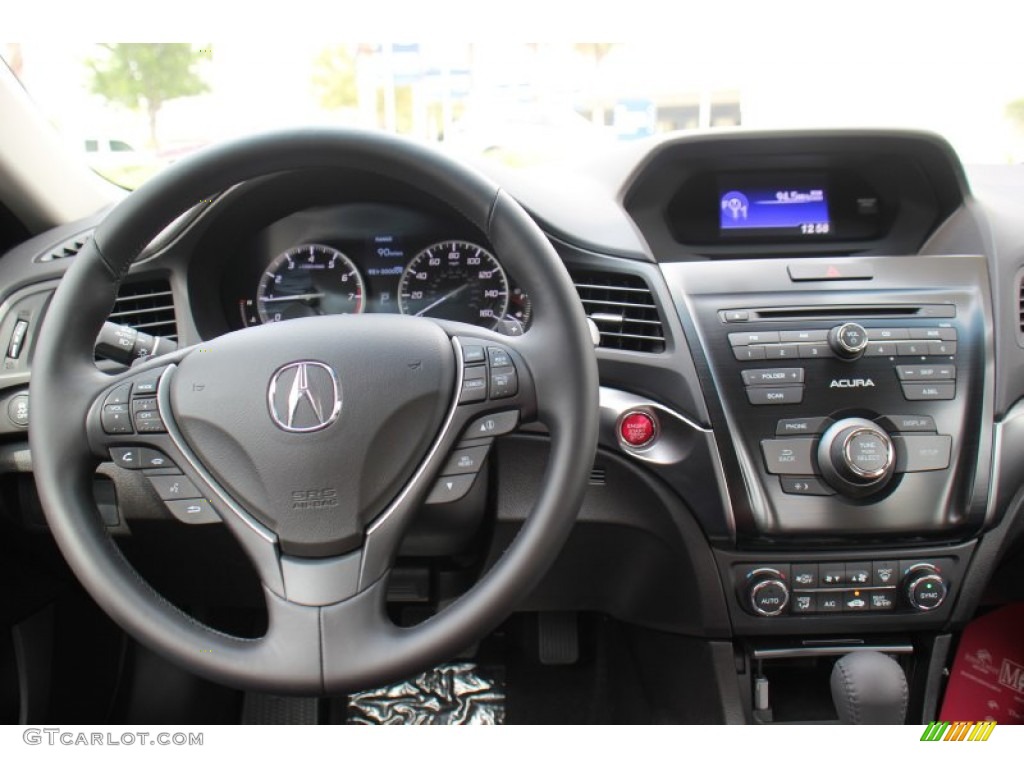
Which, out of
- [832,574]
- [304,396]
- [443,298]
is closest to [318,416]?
[304,396]

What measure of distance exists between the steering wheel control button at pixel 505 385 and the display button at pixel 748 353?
50 cm

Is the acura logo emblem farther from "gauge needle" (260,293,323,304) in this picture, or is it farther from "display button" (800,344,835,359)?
"display button" (800,344,835,359)

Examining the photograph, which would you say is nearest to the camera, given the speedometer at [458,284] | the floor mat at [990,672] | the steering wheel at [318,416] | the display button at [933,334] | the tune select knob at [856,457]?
the steering wheel at [318,416]

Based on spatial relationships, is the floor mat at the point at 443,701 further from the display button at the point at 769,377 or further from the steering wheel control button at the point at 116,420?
the steering wheel control button at the point at 116,420

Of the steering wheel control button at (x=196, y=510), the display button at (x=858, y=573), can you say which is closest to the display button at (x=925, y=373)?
the display button at (x=858, y=573)

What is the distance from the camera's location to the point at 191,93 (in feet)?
5.70

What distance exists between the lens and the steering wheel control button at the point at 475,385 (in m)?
1.11

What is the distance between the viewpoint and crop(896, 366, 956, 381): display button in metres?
1.45

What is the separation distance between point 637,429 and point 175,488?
2.33 ft

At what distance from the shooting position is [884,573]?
1462mm

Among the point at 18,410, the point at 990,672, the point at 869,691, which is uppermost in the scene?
the point at 18,410

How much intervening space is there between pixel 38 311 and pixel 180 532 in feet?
1.51

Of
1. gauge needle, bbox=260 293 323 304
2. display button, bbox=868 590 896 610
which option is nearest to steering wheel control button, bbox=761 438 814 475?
display button, bbox=868 590 896 610

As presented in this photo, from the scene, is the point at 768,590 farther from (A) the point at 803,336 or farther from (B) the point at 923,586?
(A) the point at 803,336
